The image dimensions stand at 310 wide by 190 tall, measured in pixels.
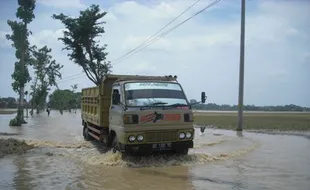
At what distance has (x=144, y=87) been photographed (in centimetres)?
1158

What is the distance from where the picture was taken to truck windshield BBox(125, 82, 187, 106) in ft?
36.4

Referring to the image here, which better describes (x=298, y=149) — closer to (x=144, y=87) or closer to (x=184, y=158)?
(x=184, y=158)

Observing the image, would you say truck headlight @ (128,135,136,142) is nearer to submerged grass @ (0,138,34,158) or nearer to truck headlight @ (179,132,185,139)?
truck headlight @ (179,132,185,139)

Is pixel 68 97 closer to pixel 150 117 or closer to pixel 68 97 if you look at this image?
pixel 68 97

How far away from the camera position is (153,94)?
1141 centimetres

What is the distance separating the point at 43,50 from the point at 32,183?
5507cm

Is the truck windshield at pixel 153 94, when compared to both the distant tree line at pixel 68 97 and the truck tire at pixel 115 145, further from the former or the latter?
the distant tree line at pixel 68 97

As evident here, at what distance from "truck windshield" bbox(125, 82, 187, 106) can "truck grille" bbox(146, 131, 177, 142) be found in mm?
822

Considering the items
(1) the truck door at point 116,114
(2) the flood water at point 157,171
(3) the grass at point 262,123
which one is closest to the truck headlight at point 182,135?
(2) the flood water at point 157,171

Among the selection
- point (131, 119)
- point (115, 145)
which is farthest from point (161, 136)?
point (115, 145)

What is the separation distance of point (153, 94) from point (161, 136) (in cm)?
133

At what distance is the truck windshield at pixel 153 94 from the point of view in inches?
437

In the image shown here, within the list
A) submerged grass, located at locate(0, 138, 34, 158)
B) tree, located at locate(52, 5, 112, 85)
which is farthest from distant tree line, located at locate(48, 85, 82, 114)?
submerged grass, located at locate(0, 138, 34, 158)

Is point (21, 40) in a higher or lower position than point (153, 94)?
higher
